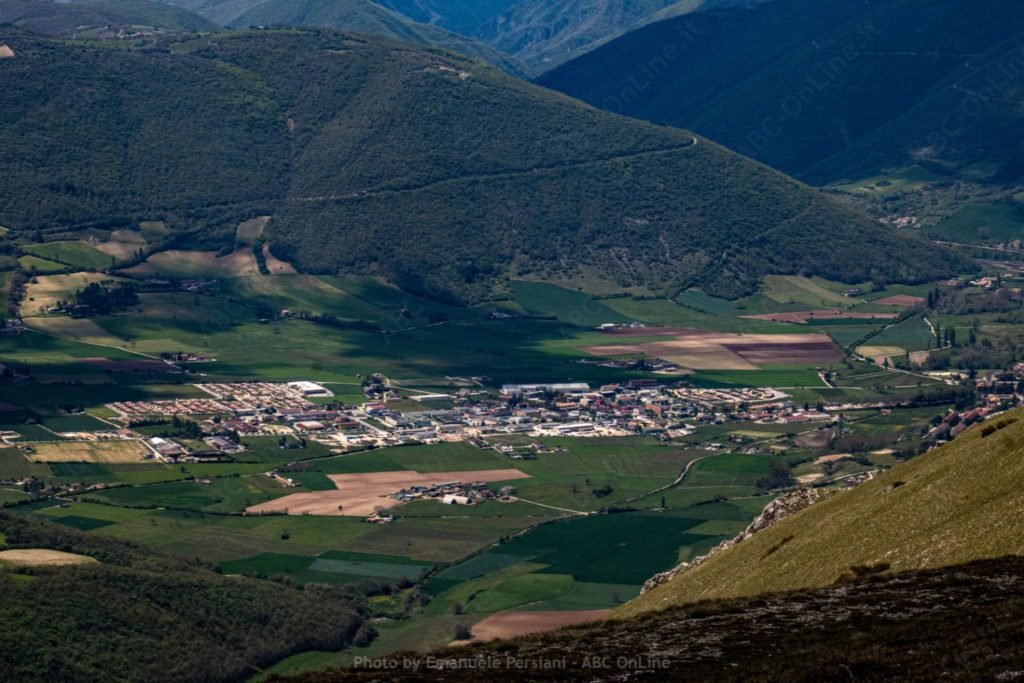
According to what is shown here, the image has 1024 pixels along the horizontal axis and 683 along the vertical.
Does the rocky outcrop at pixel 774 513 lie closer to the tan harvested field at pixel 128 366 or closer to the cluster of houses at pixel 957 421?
the cluster of houses at pixel 957 421

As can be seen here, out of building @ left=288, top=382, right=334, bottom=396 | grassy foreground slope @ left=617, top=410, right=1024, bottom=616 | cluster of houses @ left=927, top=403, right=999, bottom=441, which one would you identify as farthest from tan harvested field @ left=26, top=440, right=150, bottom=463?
grassy foreground slope @ left=617, top=410, right=1024, bottom=616

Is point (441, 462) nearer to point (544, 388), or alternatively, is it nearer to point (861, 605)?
point (544, 388)

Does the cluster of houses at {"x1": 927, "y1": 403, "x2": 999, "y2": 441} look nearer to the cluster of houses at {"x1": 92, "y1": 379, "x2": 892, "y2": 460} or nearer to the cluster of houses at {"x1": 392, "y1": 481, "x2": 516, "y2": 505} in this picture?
the cluster of houses at {"x1": 92, "y1": 379, "x2": 892, "y2": 460}

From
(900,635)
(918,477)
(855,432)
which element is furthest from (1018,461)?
(855,432)

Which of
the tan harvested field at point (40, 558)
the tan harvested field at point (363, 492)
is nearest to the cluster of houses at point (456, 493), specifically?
the tan harvested field at point (363, 492)

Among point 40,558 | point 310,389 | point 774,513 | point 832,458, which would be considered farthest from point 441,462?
point 774,513

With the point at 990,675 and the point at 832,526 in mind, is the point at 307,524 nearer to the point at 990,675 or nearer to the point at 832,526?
the point at 832,526
